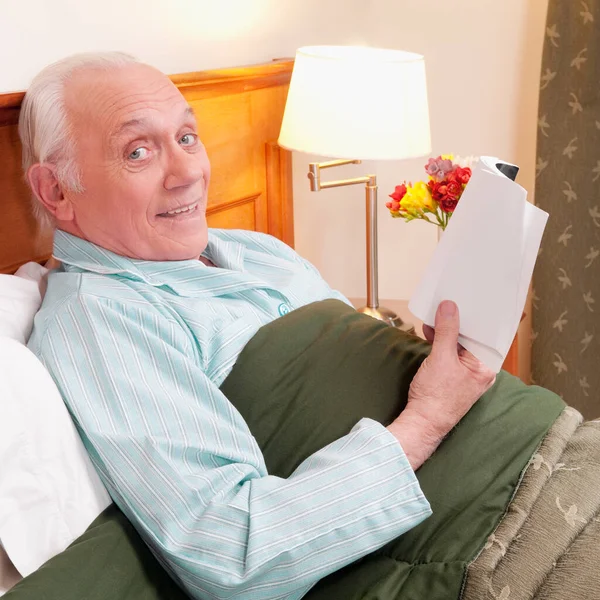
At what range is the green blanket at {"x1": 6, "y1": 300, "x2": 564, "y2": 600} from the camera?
1.06m

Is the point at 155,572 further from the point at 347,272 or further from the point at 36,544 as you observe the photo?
the point at 347,272

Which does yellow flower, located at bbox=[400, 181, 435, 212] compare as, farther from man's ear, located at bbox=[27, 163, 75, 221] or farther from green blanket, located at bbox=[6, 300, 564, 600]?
man's ear, located at bbox=[27, 163, 75, 221]

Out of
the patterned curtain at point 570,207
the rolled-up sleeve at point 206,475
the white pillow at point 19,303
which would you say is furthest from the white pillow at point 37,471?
the patterned curtain at point 570,207

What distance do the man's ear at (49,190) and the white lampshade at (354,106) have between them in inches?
30.3

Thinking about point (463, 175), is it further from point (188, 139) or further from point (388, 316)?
point (188, 139)

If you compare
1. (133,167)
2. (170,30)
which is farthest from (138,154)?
(170,30)

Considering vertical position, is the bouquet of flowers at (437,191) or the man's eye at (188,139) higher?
the man's eye at (188,139)

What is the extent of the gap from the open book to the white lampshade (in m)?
0.81

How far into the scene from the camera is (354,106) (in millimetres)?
2002

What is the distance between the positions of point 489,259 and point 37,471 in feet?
2.22

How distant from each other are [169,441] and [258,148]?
120 cm

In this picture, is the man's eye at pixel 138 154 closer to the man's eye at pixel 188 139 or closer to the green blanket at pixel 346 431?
the man's eye at pixel 188 139

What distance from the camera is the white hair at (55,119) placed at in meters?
1.36

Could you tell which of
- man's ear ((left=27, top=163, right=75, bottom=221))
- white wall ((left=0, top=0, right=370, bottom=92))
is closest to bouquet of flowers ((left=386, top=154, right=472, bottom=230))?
white wall ((left=0, top=0, right=370, bottom=92))
